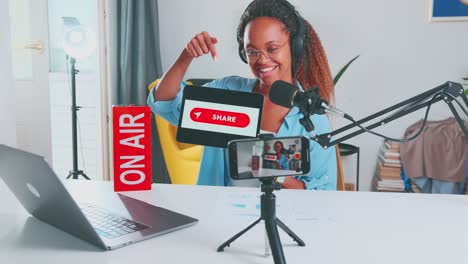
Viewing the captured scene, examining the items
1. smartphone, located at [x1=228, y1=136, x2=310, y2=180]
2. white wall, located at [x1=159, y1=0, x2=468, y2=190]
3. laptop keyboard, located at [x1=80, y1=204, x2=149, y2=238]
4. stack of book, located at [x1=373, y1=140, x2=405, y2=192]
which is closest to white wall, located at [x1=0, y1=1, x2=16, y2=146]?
laptop keyboard, located at [x1=80, y1=204, x2=149, y2=238]

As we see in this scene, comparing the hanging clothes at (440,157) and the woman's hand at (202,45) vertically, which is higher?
the woman's hand at (202,45)

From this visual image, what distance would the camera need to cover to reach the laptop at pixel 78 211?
773 mm

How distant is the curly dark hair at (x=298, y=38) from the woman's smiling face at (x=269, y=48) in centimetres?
2

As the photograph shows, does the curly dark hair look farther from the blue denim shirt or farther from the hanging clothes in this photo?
the hanging clothes

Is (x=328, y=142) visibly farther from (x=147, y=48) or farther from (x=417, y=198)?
(x=147, y=48)

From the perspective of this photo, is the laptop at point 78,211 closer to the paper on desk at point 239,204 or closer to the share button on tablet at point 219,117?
the paper on desk at point 239,204

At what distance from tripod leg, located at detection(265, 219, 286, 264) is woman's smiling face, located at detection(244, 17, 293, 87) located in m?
0.85

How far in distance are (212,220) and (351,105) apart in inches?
100

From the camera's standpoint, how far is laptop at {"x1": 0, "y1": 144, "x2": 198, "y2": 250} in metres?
0.77

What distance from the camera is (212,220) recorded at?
0.95 m

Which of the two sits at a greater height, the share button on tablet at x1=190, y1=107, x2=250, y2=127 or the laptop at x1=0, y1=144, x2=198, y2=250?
the share button on tablet at x1=190, y1=107, x2=250, y2=127

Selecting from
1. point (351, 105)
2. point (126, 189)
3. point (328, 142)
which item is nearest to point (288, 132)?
point (126, 189)

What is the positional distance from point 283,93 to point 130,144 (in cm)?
52

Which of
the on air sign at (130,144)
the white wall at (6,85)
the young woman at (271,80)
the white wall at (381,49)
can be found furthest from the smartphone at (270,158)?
the white wall at (381,49)
